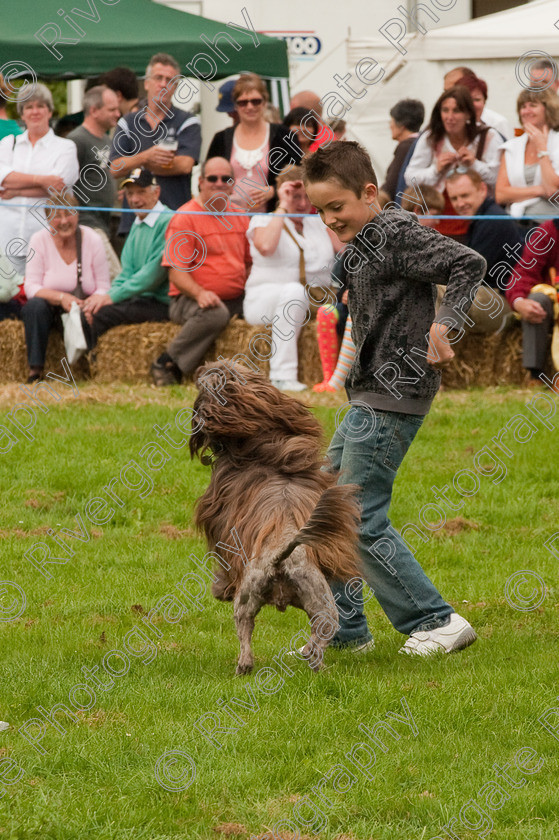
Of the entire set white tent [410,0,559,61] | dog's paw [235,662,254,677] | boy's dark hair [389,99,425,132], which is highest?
white tent [410,0,559,61]

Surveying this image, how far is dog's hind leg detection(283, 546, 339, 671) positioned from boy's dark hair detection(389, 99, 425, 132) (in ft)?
29.9

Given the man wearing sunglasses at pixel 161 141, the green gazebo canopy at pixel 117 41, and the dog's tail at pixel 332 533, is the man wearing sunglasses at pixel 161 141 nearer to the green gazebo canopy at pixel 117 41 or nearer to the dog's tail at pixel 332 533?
the green gazebo canopy at pixel 117 41

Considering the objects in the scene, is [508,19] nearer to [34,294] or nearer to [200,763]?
[34,294]

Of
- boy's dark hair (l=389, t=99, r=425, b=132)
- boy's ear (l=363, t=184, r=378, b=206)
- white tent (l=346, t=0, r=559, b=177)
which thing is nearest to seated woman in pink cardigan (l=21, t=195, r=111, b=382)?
boy's dark hair (l=389, t=99, r=425, b=132)

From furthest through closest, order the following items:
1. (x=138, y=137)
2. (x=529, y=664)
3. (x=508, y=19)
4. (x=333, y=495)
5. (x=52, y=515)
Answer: (x=508, y=19)
(x=138, y=137)
(x=52, y=515)
(x=529, y=664)
(x=333, y=495)

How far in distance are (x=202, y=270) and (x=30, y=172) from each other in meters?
2.25

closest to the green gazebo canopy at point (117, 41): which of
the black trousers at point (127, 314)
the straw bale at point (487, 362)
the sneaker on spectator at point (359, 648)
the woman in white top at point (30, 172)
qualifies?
the woman in white top at point (30, 172)

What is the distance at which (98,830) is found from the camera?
155 inches

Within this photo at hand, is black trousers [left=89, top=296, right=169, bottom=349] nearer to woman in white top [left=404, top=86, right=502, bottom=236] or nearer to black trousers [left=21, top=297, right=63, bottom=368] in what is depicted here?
black trousers [left=21, top=297, right=63, bottom=368]

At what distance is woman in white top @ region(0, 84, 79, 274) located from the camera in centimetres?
1239

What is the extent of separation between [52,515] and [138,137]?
233 inches

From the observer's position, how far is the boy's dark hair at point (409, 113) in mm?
13229

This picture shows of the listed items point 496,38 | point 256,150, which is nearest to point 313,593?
point 256,150

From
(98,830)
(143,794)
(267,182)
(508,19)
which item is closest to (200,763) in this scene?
(143,794)
